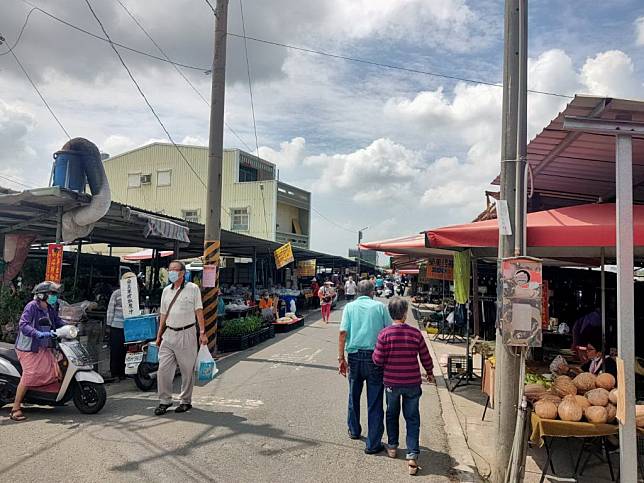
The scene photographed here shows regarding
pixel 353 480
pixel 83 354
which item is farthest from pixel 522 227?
pixel 83 354

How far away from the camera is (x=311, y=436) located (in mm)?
5617

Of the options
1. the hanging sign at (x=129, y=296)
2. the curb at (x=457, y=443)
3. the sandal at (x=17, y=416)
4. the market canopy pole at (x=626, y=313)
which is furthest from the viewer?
the hanging sign at (x=129, y=296)

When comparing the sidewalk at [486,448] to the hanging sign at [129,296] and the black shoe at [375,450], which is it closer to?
the black shoe at [375,450]

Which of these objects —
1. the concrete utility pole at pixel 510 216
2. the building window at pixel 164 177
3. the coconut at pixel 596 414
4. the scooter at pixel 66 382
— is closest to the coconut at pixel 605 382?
the coconut at pixel 596 414

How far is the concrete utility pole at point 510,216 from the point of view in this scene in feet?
14.3

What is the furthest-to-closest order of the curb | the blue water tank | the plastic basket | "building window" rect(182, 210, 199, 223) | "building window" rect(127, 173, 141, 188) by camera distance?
"building window" rect(127, 173, 141, 188)
"building window" rect(182, 210, 199, 223)
the plastic basket
the blue water tank
the curb

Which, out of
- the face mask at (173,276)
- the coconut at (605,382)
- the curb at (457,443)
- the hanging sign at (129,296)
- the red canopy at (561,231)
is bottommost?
the curb at (457,443)

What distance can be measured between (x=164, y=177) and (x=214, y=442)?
30504 mm

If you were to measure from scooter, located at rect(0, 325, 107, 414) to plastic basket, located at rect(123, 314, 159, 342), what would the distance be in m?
1.25

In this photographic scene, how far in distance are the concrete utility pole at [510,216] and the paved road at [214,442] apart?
2.15ft

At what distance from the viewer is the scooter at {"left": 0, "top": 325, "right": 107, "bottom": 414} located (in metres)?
6.25

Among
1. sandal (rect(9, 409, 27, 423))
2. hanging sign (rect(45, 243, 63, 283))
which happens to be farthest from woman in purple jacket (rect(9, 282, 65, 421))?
hanging sign (rect(45, 243, 63, 283))

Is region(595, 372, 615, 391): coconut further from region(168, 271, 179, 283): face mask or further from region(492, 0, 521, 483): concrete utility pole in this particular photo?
region(168, 271, 179, 283): face mask

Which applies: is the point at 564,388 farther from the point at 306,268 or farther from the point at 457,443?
the point at 306,268
